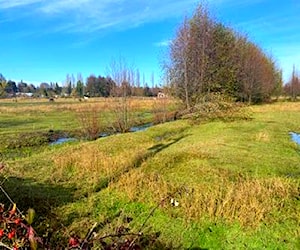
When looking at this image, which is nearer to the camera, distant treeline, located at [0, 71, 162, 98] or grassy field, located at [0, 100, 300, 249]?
grassy field, located at [0, 100, 300, 249]

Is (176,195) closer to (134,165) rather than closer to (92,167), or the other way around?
(134,165)

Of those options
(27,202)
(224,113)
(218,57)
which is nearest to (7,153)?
(27,202)

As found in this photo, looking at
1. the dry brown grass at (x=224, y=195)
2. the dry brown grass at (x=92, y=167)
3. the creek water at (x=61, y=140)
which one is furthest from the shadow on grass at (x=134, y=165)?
the creek water at (x=61, y=140)

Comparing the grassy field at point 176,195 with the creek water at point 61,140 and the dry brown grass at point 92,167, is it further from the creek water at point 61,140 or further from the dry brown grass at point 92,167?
the creek water at point 61,140

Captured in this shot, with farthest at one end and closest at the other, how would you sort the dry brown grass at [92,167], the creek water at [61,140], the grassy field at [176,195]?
the creek water at [61,140] < the dry brown grass at [92,167] < the grassy field at [176,195]

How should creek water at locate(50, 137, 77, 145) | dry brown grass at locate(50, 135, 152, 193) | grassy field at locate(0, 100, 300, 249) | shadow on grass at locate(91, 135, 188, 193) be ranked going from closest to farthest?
grassy field at locate(0, 100, 300, 249) → shadow on grass at locate(91, 135, 188, 193) → dry brown grass at locate(50, 135, 152, 193) → creek water at locate(50, 137, 77, 145)

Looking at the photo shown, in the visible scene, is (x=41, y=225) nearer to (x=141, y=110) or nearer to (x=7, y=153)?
(x=7, y=153)

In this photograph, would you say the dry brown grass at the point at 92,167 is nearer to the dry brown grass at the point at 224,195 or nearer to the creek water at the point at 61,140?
the dry brown grass at the point at 224,195

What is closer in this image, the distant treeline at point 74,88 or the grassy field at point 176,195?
the grassy field at point 176,195

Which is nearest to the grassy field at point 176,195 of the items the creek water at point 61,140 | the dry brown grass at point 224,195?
the dry brown grass at point 224,195

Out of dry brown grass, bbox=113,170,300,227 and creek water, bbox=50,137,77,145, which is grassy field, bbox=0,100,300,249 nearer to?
dry brown grass, bbox=113,170,300,227

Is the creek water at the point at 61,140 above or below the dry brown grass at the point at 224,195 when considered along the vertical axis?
below

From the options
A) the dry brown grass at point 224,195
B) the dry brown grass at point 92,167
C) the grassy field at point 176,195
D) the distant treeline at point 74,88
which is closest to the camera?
the grassy field at point 176,195

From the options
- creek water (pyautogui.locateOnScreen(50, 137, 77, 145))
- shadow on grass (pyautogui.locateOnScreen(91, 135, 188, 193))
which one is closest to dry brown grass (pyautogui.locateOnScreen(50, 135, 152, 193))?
shadow on grass (pyautogui.locateOnScreen(91, 135, 188, 193))
